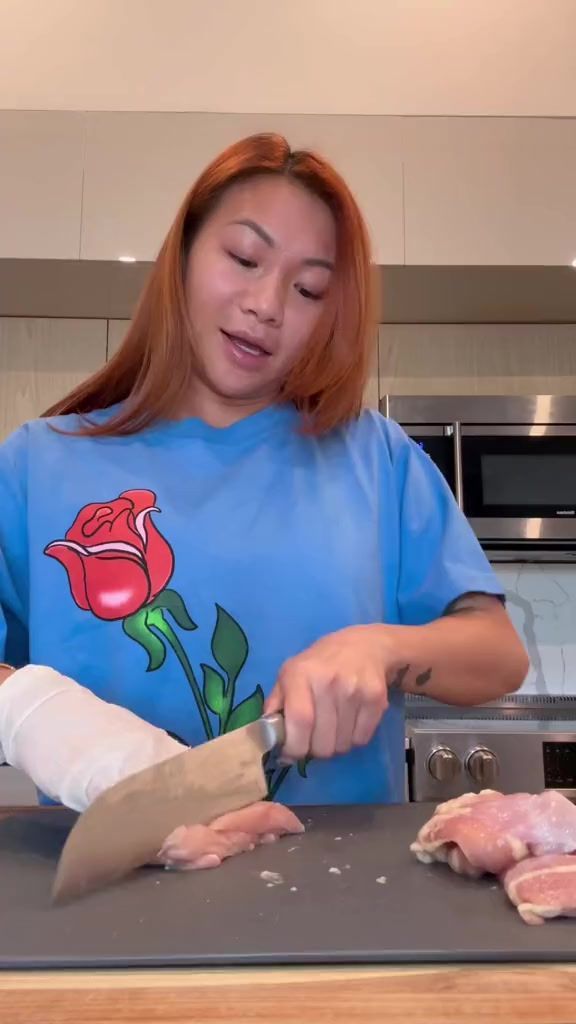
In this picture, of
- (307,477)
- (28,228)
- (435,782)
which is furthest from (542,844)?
(28,228)

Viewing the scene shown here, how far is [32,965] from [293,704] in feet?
0.92

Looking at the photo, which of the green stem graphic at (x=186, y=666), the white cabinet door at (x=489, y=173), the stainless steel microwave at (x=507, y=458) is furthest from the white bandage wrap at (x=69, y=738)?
the white cabinet door at (x=489, y=173)

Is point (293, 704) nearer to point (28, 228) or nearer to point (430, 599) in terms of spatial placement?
point (430, 599)

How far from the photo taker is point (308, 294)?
980 millimetres

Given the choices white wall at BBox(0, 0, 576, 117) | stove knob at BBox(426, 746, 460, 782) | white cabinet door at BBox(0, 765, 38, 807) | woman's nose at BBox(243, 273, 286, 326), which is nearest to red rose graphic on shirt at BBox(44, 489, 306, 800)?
woman's nose at BBox(243, 273, 286, 326)

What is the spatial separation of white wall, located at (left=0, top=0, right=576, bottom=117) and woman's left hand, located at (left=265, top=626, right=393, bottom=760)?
181 centimetres

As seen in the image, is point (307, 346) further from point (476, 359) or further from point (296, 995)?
point (476, 359)

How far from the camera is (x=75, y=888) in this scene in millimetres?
569

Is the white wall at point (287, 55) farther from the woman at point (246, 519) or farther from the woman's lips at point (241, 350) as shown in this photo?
the woman's lips at point (241, 350)

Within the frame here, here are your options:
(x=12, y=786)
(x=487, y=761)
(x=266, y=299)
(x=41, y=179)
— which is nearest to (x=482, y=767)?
(x=487, y=761)

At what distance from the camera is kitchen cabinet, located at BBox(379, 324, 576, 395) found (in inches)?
95.3

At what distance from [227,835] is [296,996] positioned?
254mm

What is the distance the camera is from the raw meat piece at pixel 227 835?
632 millimetres

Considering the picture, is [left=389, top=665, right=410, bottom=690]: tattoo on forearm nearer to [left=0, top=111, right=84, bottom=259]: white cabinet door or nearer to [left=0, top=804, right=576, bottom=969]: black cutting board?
[left=0, top=804, right=576, bottom=969]: black cutting board
